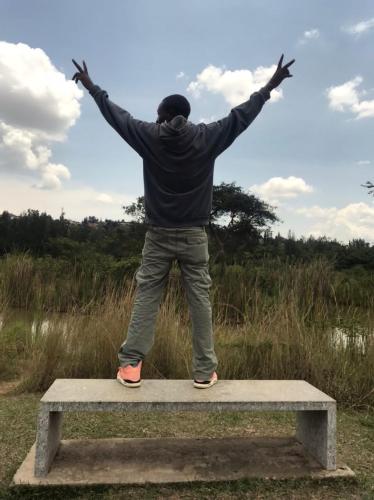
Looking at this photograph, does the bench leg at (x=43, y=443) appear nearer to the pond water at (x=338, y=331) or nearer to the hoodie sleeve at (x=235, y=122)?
the hoodie sleeve at (x=235, y=122)

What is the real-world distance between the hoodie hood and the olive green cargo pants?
400 mm

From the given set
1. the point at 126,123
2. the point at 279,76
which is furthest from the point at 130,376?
the point at 279,76

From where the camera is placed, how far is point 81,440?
2639 mm

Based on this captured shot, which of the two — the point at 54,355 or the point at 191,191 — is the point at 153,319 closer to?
the point at 191,191

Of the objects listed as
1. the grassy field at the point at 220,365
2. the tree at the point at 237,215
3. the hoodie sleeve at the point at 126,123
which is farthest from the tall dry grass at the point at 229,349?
the tree at the point at 237,215

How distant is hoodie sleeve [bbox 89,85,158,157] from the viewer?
94.0 inches

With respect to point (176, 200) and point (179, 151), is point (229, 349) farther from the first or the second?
point (179, 151)

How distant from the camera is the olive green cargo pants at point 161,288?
2.44m

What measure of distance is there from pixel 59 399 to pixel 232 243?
2382 cm

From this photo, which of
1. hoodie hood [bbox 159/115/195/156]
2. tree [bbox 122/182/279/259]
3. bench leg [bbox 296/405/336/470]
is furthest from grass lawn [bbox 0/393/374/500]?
tree [bbox 122/182/279/259]

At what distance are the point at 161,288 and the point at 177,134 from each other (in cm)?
78

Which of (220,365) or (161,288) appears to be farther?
(220,365)

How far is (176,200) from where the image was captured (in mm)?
2436

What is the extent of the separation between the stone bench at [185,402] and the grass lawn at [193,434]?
167mm
